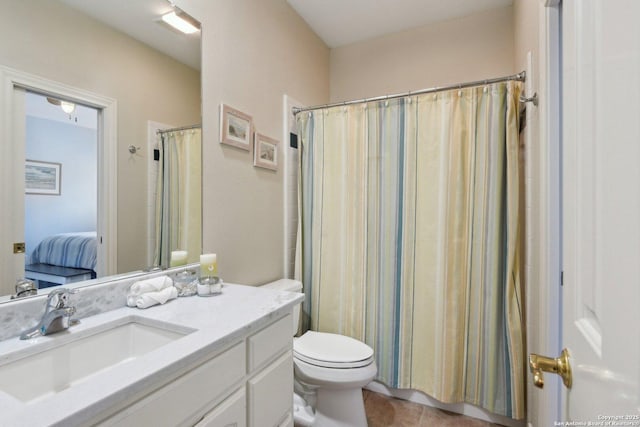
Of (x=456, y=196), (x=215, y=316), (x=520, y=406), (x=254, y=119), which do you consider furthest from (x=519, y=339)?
(x=254, y=119)

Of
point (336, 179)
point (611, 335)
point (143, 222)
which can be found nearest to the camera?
point (611, 335)

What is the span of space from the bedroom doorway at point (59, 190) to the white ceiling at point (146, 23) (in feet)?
1.14

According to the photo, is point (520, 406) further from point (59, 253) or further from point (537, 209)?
point (59, 253)

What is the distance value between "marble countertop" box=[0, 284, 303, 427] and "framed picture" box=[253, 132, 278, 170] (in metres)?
0.80

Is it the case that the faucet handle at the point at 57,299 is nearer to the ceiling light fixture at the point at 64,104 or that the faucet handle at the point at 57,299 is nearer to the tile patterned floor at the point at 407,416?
the ceiling light fixture at the point at 64,104

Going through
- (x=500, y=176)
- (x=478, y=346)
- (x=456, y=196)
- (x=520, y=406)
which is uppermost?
(x=500, y=176)

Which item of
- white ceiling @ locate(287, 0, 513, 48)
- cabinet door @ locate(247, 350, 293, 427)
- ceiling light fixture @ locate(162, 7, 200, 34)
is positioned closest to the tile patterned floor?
cabinet door @ locate(247, 350, 293, 427)

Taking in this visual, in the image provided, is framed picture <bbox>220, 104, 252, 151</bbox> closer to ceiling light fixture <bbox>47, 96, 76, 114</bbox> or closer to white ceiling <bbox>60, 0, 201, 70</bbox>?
white ceiling <bbox>60, 0, 201, 70</bbox>

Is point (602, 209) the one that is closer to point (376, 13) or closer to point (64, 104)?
point (64, 104)

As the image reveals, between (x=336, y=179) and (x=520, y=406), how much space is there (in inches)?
64.2

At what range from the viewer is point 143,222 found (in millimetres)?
1207

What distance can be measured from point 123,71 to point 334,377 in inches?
62.5

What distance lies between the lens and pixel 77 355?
0.84 metres

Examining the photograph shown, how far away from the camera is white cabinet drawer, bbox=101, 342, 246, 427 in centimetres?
62
